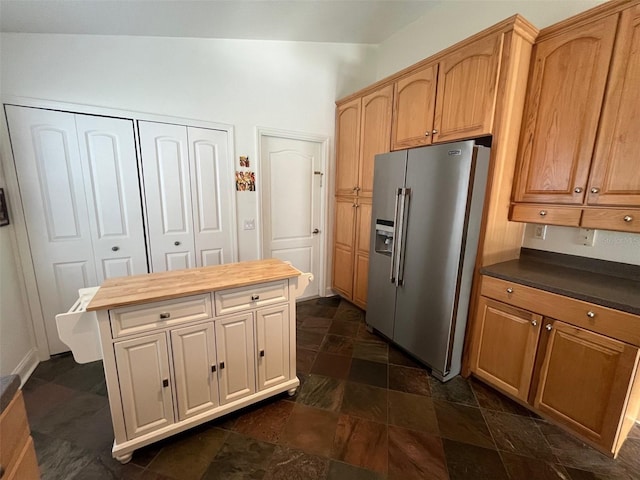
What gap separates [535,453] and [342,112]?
10.6 ft

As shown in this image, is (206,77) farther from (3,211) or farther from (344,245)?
(344,245)

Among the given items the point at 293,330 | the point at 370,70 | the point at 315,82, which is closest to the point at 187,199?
the point at 293,330

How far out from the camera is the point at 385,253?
2.47 meters

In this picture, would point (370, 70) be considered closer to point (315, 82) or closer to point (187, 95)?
point (315, 82)

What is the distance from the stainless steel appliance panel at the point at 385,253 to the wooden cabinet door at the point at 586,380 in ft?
3.52

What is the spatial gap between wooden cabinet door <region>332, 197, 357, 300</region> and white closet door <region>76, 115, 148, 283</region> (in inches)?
80.1

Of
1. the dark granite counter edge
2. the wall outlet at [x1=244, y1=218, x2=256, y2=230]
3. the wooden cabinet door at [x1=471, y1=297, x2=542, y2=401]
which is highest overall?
the wall outlet at [x1=244, y1=218, x2=256, y2=230]

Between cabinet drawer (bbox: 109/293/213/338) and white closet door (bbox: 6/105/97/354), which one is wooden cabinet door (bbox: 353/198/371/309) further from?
white closet door (bbox: 6/105/97/354)

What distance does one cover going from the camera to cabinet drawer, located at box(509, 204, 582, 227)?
1664mm

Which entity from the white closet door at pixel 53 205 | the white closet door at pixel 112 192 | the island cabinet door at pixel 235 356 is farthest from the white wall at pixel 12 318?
the island cabinet door at pixel 235 356

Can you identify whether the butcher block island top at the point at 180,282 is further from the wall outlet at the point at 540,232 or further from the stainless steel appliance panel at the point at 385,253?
the wall outlet at the point at 540,232

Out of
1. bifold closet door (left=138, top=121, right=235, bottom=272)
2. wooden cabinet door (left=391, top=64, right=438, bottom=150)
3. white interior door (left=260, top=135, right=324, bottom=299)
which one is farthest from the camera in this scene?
white interior door (left=260, top=135, right=324, bottom=299)

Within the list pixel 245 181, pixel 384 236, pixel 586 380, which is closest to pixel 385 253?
pixel 384 236

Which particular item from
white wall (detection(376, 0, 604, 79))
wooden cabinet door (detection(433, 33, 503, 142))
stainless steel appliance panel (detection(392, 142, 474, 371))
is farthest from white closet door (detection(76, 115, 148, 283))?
white wall (detection(376, 0, 604, 79))
